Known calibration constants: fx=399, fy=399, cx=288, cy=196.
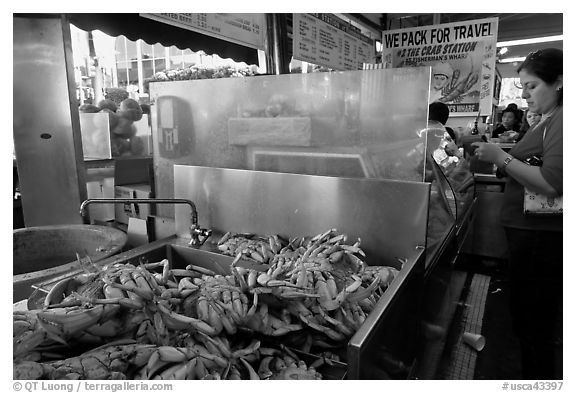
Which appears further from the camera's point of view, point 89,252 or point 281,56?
point 281,56

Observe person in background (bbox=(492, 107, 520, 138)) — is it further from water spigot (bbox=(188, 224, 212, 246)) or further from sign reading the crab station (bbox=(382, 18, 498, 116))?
water spigot (bbox=(188, 224, 212, 246))

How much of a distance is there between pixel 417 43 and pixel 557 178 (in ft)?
11.5

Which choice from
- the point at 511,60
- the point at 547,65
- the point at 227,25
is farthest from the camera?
the point at 511,60

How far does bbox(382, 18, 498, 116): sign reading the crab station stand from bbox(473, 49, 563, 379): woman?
289 cm

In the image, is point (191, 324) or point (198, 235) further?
point (198, 235)

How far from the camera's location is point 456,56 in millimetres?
4449

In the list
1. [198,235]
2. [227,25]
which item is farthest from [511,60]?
[198,235]

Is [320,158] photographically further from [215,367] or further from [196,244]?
[215,367]

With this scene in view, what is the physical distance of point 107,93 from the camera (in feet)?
11.9

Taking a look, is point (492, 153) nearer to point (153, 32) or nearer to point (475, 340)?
point (475, 340)

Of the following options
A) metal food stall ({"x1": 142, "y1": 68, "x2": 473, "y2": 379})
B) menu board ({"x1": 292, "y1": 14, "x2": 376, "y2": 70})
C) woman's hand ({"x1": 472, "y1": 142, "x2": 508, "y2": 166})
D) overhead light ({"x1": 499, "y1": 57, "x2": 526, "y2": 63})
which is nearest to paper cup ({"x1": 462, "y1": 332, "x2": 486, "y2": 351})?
metal food stall ({"x1": 142, "y1": 68, "x2": 473, "y2": 379})

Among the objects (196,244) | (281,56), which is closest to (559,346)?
(196,244)

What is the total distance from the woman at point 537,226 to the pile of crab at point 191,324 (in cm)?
82

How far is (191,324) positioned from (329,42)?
3491 millimetres
